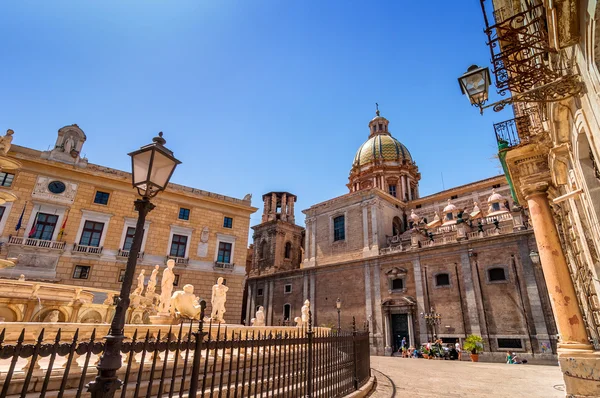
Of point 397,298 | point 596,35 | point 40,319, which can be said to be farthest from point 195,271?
point 596,35

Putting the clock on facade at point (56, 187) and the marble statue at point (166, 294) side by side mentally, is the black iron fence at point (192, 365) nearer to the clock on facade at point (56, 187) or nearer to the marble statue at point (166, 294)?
the marble statue at point (166, 294)

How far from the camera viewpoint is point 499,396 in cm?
780

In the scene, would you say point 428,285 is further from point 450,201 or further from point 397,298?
point 450,201

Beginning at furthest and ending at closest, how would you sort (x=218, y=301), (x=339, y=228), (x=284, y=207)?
(x=284, y=207) → (x=339, y=228) → (x=218, y=301)

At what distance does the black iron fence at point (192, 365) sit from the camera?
260 cm

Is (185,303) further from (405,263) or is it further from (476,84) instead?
(405,263)

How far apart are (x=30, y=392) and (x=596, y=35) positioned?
8282 mm

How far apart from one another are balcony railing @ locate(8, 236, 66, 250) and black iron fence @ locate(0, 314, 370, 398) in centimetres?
1388

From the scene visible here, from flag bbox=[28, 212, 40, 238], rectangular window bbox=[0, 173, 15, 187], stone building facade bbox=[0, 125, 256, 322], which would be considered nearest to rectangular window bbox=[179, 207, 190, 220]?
stone building facade bbox=[0, 125, 256, 322]

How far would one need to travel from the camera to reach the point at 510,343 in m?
19.3

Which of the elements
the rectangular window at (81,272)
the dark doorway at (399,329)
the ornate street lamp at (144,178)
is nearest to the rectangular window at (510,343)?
the dark doorway at (399,329)

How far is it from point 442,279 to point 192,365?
913 inches

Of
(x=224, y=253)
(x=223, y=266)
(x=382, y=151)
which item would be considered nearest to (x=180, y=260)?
(x=223, y=266)

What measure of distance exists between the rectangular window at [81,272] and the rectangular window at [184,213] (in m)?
6.14
